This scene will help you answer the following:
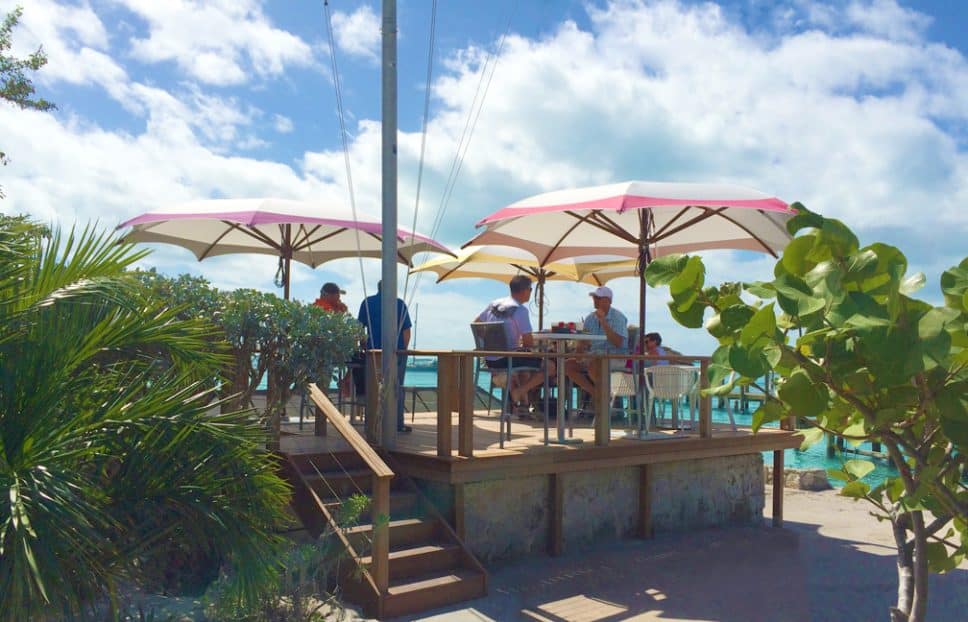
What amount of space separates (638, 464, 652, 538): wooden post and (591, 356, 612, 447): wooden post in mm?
964

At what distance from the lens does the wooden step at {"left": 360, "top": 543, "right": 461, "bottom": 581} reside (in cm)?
578

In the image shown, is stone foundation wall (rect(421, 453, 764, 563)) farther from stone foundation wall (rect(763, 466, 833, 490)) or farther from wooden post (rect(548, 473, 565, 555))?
stone foundation wall (rect(763, 466, 833, 490))

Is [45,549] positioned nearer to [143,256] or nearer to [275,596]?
[143,256]

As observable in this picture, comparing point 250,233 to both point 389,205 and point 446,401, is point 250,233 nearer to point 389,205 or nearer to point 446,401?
point 389,205

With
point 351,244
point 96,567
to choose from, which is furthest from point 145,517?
point 351,244

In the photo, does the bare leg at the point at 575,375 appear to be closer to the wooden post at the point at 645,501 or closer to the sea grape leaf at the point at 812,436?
the wooden post at the point at 645,501

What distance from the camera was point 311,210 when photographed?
8234 mm

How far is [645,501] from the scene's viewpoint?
26.9 feet

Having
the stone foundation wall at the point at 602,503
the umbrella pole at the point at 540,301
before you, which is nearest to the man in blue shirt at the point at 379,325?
the stone foundation wall at the point at 602,503

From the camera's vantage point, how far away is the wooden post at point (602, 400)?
7176 millimetres

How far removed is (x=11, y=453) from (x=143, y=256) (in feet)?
4.33

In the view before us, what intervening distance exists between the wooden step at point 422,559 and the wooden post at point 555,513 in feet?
4.73

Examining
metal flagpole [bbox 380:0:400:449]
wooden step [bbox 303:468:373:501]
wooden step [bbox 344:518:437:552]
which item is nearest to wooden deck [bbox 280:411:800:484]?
wooden step [bbox 303:468:373:501]

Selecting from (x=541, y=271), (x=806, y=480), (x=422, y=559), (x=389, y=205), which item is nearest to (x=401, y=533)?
(x=422, y=559)
